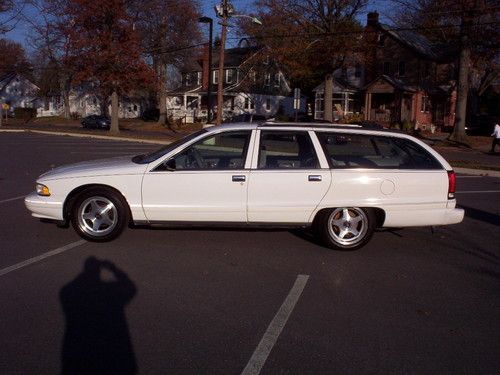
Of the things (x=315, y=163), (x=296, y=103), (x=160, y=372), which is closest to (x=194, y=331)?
(x=160, y=372)

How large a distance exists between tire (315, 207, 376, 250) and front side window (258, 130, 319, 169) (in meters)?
0.67

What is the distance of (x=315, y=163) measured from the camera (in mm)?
7047

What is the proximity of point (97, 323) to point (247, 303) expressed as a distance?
1344 millimetres

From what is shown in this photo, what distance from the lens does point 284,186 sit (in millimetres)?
6953

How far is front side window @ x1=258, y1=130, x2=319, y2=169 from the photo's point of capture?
7059 mm

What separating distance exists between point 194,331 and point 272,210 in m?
2.69

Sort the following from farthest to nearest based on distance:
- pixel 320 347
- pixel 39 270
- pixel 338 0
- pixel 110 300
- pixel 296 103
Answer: pixel 338 0, pixel 296 103, pixel 39 270, pixel 110 300, pixel 320 347

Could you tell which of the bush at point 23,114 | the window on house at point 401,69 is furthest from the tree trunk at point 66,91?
the window on house at point 401,69

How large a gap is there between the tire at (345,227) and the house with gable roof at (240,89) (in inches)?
1774

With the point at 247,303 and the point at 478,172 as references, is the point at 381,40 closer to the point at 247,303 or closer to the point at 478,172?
the point at 478,172

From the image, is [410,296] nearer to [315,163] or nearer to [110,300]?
[315,163]

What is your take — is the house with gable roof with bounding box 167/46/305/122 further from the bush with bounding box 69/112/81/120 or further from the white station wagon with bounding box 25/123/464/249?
the white station wagon with bounding box 25/123/464/249

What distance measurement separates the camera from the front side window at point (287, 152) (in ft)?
23.2

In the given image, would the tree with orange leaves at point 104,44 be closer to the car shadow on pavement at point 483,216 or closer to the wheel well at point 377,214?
the car shadow on pavement at point 483,216
